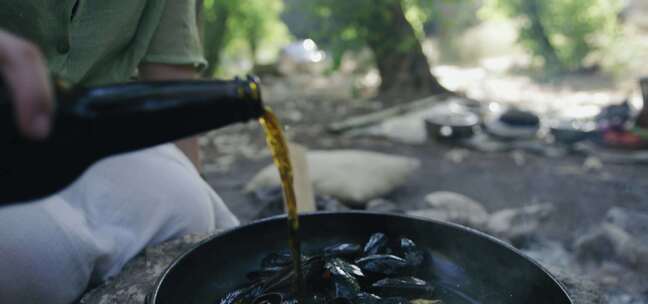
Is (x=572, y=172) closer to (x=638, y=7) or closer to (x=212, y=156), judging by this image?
(x=212, y=156)

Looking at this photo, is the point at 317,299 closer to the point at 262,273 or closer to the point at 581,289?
the point at 262,273

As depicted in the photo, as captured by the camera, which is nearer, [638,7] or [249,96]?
[249,96]

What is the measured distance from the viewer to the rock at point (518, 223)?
3.03 metres

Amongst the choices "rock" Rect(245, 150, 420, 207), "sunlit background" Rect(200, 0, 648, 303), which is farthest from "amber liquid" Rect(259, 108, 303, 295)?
"rock" Rect(245, 150, 420, 207)

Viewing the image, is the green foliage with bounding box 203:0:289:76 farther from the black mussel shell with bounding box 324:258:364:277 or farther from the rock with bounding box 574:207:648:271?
the black mussel shell with bounding box 324:258:364:277

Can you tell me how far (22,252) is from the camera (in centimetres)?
158

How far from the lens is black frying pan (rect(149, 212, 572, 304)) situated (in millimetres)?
1399

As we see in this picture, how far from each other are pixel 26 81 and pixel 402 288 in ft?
3.57

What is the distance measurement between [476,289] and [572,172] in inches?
152

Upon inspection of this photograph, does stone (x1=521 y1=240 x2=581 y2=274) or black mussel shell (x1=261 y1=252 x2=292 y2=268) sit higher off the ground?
black mussel shell (x1=261 y1=252 x2=292 y2=268)

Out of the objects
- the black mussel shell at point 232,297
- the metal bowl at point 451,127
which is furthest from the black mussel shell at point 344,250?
the metal bowl at point 451,127

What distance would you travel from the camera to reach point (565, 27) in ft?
34.0

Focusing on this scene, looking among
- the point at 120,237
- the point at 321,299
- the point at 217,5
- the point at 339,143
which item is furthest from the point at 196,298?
the point at 217,5

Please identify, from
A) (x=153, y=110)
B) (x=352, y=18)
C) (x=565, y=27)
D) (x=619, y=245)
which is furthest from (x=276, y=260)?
(x=565, y=27)
